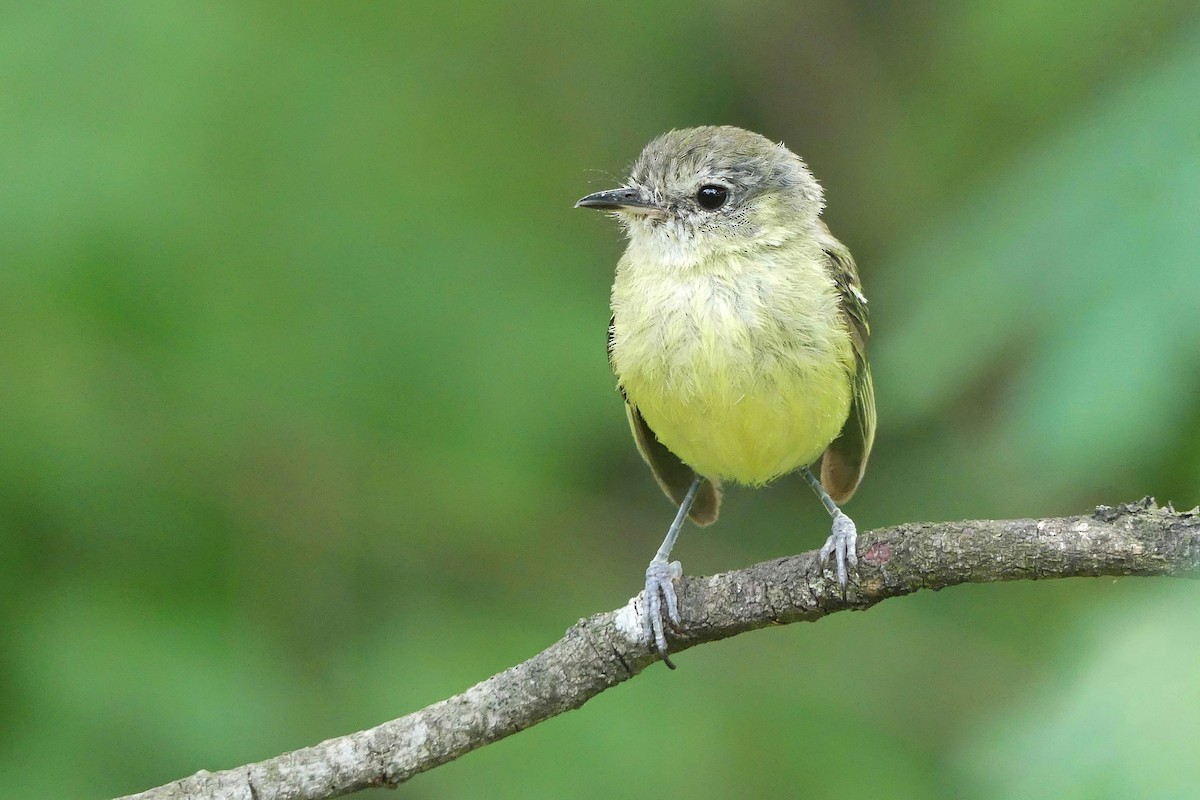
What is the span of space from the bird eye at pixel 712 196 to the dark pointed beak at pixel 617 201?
0.65ft

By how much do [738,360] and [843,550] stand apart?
112cm

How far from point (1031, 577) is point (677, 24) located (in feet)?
15.6

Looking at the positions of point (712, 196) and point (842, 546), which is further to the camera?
point (712, 196)

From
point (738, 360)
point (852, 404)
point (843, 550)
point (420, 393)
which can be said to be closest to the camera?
point (843, 550)

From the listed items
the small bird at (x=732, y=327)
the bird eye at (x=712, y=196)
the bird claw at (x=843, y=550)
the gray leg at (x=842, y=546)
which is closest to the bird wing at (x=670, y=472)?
the small bird at (x=732, y=327)

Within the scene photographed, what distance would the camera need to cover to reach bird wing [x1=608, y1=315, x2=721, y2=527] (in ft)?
18.1

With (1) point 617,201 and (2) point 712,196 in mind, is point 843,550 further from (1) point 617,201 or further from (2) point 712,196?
(1) point 617,201

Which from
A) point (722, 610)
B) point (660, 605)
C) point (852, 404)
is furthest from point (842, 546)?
point (852, 404)

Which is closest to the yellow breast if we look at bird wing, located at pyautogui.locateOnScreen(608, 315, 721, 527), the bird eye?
bird wing, located at pyautogui.locateOnScreen(608, 315, 721, 527)

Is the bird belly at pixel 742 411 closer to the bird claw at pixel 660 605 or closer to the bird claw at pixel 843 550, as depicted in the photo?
the bird claw at pixel 660 605

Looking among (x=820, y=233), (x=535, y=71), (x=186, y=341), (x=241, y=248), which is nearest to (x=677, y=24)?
(x=535, y=71)

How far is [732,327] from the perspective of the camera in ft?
15.6

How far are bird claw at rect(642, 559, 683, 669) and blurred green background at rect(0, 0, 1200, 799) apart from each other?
1127 mm

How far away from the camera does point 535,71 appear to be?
7.12m
